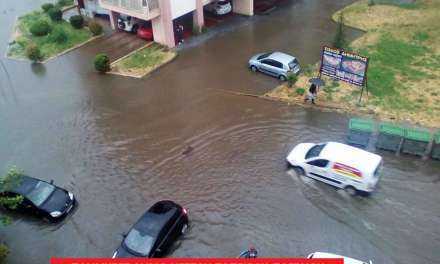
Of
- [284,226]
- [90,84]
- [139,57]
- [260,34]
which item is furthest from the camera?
[260,34]

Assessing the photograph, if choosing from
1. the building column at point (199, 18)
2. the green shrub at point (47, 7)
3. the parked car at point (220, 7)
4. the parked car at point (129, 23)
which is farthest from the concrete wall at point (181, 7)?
the green shrub at point (47, 7)

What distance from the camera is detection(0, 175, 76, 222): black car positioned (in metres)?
17.2

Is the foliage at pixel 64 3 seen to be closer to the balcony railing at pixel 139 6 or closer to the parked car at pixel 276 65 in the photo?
the balcony railing at pixel 139 6

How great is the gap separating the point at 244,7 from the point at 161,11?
8.31 meters

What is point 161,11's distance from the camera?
94.1ft

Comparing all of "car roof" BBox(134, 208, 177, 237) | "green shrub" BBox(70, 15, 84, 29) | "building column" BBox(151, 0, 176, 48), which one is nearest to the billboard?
"building column" BBox(151, 0, 176, 48)

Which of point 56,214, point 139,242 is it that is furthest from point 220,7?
point 139,242

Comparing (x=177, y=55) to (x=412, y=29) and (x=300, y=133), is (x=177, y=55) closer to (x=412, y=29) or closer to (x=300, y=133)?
(x=300, y=133)

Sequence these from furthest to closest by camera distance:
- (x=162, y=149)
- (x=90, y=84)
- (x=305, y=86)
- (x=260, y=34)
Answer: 1. (x=260, y=34)
2. (x=90, y=84)
3. (x=305, y=86)
4. (x=162, y=149)

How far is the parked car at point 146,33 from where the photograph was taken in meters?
31.0

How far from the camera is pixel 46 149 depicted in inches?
840

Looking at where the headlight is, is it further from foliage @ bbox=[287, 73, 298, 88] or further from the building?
the building

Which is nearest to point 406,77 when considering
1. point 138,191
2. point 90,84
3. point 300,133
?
point 300,133

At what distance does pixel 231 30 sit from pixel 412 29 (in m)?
13.2
